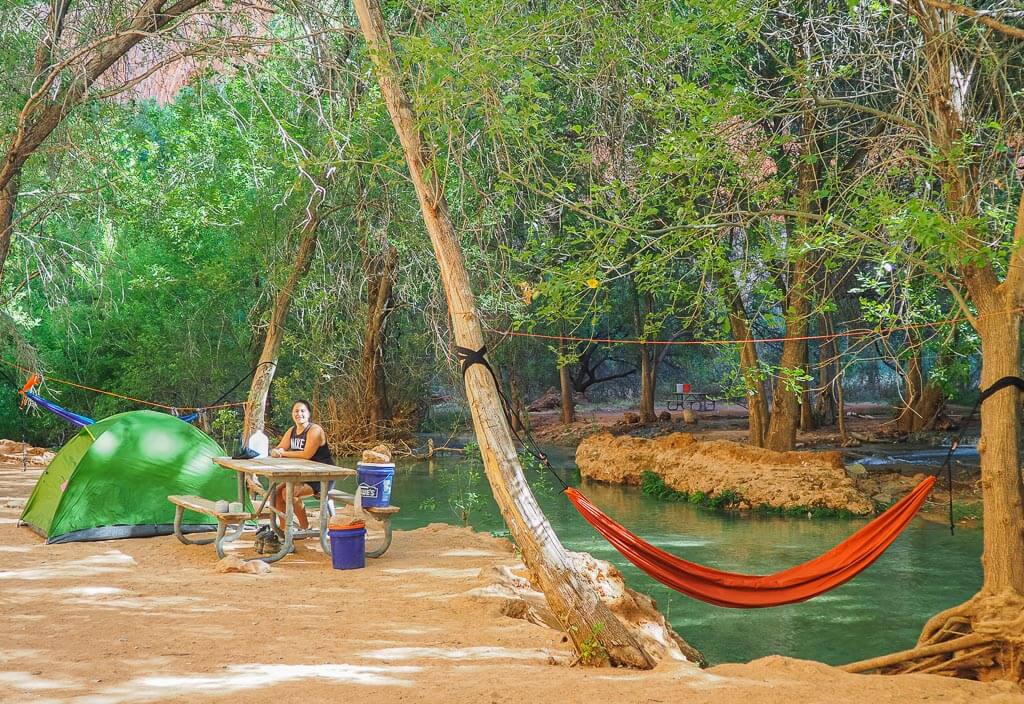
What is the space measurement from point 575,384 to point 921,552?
630 inches

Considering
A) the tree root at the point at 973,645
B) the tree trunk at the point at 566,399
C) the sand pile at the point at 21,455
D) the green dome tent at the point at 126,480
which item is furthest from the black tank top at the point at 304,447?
the tree trunk at the point at 566,399

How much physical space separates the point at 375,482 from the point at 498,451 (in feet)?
8.04

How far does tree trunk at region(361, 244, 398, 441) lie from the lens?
13969mm

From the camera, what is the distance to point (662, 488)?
12023mm

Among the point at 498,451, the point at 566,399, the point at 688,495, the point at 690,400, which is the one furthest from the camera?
the point at 690,400

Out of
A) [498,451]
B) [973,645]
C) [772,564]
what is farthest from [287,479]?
[772,564]

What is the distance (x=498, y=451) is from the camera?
4.48m

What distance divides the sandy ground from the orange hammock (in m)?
0.63

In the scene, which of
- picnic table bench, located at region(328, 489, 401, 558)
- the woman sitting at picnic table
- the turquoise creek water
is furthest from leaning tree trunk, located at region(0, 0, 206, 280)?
the turquoise creek water

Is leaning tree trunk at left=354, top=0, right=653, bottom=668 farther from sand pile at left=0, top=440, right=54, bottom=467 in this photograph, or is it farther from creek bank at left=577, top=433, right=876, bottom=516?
sand pile at left=0, top=440, right=54, bottom=467

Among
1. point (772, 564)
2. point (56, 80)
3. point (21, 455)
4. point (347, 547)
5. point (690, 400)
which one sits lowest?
point (772, 564)

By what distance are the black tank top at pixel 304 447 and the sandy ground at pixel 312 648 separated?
86cm

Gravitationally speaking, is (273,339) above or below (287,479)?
above

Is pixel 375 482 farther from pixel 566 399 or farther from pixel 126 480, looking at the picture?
pixel 566 399
